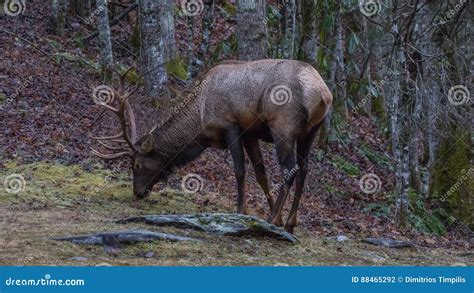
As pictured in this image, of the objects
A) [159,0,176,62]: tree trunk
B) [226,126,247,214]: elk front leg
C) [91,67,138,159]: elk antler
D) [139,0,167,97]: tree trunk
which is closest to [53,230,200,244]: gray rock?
[226,126,247,214]: elk front leg

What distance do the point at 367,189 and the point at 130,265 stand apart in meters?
10.6

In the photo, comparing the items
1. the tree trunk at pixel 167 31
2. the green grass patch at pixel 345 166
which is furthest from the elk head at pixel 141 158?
the tree trunk at pixel 167 31

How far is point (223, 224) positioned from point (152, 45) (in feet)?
29.0

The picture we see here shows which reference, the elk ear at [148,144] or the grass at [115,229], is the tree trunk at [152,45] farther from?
the elk ear at [148,144]

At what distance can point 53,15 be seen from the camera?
22.9 meters

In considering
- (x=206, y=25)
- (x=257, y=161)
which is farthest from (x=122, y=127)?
(x=206, y=25)

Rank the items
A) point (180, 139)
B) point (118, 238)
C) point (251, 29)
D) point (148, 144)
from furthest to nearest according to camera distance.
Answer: point (251, 29) < point (148, 144) < point (180, 139) < point (118, 238)

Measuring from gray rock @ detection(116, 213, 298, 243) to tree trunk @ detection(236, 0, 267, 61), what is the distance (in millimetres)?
5294

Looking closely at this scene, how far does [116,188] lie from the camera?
509 inches

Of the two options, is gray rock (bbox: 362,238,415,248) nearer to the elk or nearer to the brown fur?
→ the elk

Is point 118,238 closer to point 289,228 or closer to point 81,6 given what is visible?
point 289,228

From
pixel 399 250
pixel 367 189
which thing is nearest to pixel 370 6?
pixel 367 189

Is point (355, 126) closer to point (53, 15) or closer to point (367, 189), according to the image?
point (367, 189)

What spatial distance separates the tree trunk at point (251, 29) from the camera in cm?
1448
